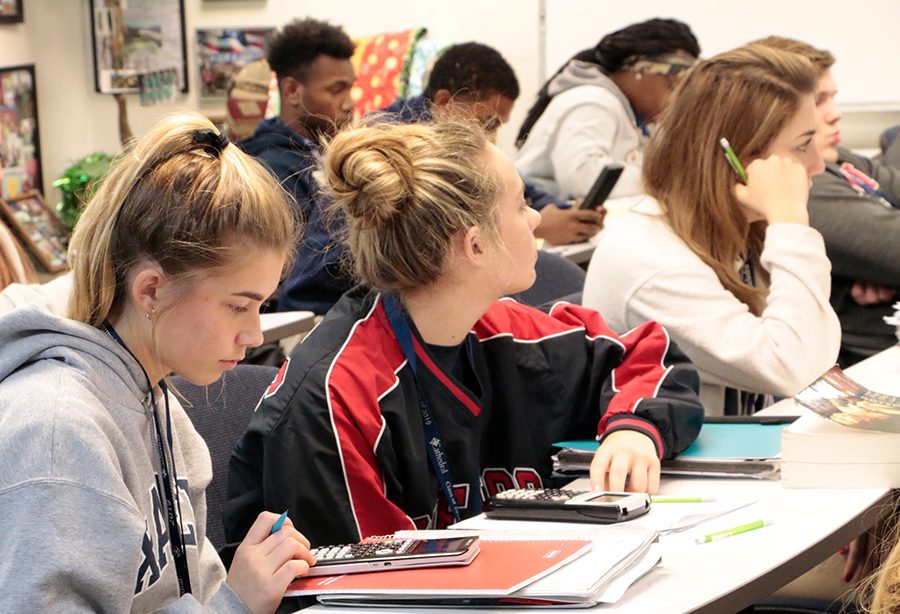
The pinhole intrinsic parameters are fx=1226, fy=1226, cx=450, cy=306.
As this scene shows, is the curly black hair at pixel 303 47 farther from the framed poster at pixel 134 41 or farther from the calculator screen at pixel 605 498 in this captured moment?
the calculator screen at pixel 605 498

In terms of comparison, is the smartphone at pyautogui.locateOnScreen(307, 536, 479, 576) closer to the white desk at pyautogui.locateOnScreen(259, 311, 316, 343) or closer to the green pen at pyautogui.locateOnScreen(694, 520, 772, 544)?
the green pen at pyautogui.locateOnScreen(694, 520, 772, 544)

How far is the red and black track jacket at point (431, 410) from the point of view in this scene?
5.02ft

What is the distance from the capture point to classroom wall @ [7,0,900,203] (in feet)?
18.7

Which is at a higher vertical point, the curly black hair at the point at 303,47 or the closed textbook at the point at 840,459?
the curly black hair at the point at 303,47

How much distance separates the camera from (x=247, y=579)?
1290mm

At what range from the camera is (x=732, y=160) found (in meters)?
2.27

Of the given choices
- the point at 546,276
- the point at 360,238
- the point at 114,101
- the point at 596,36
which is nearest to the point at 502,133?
the point at 596,36

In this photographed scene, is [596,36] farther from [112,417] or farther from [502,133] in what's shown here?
[112,417]

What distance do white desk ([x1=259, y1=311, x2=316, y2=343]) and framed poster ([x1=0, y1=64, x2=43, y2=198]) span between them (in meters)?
3.10

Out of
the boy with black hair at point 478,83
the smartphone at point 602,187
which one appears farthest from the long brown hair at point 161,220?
the boy with black hair at point 478,83

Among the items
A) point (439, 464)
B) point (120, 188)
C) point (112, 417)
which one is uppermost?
point (120, 188)

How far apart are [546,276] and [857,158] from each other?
4.71ft

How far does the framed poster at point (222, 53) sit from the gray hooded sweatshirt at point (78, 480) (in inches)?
222

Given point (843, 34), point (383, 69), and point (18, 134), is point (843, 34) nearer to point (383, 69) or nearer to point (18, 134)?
point (383, 69)
